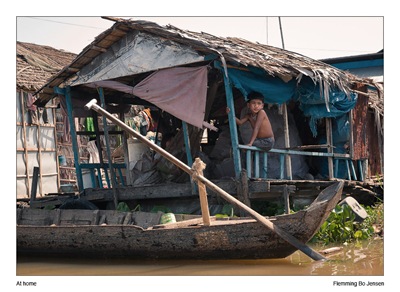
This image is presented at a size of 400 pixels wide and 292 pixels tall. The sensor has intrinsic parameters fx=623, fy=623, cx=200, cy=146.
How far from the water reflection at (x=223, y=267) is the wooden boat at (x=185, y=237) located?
10 cm

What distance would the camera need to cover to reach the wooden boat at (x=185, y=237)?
666cm

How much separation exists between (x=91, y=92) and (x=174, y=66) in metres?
2.32

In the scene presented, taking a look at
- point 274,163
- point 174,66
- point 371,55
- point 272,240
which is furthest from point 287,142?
point 371,55

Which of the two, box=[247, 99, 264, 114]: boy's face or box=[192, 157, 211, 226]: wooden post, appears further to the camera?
box=[247, 99, 264, 114]: boy's face

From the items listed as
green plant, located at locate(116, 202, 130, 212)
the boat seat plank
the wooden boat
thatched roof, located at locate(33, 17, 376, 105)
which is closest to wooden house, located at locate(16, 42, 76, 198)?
thatched roof, located at locate(33, 17, 376, 105)

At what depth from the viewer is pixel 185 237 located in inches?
279

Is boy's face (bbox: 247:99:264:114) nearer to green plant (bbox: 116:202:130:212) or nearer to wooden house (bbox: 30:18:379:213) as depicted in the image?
wooden house (bbox: 30:18:379:213)

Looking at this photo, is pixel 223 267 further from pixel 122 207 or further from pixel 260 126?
pixel 122 207

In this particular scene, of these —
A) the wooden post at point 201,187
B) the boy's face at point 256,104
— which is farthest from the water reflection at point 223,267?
the boy's face at point 256,104

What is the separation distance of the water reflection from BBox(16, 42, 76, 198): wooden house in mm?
5352

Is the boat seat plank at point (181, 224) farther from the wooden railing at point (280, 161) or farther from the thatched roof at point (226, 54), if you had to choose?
the thatched roof at point (226, 54)

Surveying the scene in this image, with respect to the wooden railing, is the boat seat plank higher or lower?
lower

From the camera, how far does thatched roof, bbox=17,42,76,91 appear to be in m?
12.9

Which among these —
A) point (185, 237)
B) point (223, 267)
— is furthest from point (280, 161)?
point (223, 267)
